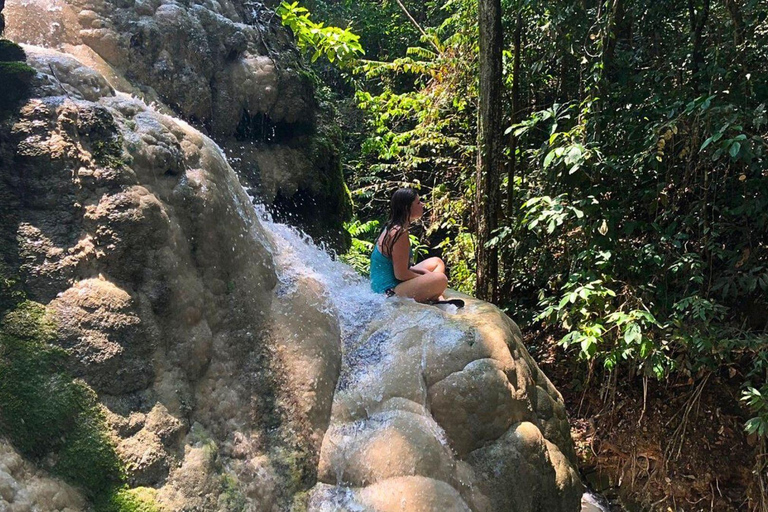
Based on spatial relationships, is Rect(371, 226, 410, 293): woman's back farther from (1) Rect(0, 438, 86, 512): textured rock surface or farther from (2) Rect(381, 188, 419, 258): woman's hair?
(1) Rect(0, 438, 86, 512): textured rock surface

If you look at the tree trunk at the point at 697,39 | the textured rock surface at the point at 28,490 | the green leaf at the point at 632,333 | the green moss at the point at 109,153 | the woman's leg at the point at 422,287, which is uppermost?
the tree trunk at the point at 697,39

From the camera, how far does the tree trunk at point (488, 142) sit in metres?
5.67

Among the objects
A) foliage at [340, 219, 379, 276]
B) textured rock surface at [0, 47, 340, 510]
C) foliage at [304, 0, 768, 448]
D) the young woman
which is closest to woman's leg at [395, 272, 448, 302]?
the young woman

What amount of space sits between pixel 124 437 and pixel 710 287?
4.32 m

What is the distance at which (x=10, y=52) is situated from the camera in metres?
2.91

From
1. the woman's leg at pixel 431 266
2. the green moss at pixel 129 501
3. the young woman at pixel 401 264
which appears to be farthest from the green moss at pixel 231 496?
the woman's leg at pixel 431 266

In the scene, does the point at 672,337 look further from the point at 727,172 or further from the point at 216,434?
the point at 216,434

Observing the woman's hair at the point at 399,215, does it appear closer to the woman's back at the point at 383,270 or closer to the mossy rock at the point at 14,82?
the woman's back at the point at 383,270

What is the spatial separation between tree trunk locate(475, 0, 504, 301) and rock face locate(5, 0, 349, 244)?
6.40ft

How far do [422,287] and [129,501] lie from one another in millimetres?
2489

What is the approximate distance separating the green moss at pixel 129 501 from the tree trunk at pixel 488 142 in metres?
4.40

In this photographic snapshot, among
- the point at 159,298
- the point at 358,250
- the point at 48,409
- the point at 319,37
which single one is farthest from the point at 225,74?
the point at 48,409

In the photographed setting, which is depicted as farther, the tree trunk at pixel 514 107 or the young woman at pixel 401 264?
the tree trunk at pixel 514 107

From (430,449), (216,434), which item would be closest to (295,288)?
(216,434)
